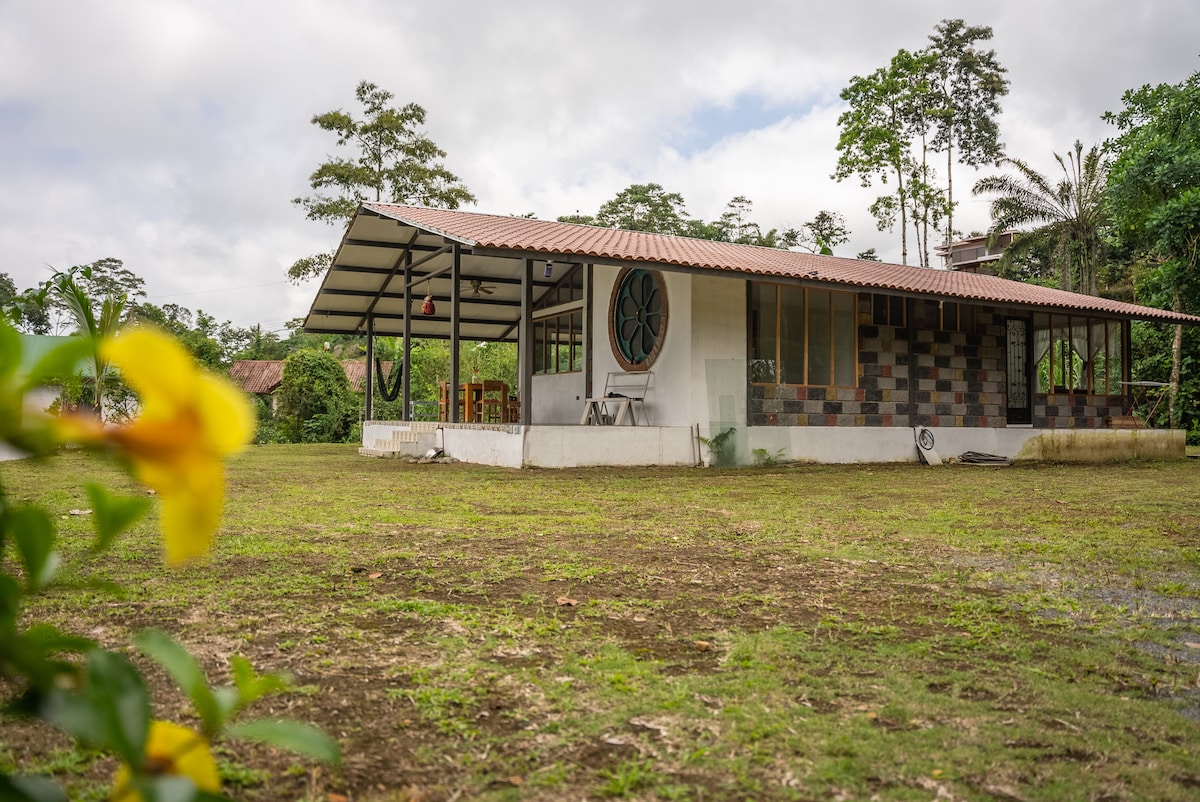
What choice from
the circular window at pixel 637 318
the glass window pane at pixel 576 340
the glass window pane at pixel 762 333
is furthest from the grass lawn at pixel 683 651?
the glass window pane at pixel 576 340

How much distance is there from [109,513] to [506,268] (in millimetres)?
14319

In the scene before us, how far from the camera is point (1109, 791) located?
67.4 inches

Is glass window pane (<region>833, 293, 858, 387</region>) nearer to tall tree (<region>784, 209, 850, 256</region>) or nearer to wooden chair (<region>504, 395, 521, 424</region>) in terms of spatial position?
wooden chair (<region>504, 395, 521, 424</region>)

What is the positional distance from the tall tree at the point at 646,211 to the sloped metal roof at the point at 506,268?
19.6 m

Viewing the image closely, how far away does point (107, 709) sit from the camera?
0.45 metres

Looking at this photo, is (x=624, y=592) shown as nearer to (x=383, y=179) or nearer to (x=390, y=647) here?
(x=390, y=647)

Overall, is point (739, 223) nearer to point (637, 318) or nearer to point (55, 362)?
point (637, 318)

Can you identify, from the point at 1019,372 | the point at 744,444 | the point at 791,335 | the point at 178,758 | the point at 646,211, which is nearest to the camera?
the point at 178,758

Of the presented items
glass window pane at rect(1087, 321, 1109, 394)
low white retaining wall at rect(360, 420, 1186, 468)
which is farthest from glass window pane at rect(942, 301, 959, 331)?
glass window pane at rect(1087, 321, 1109, 394)

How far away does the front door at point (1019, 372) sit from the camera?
47.2 ft

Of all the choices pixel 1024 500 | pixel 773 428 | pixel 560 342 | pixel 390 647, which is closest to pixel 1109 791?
pixel 390 647

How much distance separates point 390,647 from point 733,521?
358 centimetres

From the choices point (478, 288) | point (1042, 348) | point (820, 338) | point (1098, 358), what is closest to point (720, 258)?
point (820, 338)

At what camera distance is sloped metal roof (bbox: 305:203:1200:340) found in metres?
10.5
